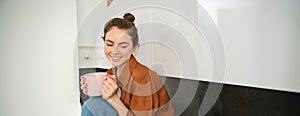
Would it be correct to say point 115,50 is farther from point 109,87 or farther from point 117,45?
point 109,87

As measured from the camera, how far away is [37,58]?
1579mm

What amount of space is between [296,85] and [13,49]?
1436mm

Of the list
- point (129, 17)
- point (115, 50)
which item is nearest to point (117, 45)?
point (115, 50)

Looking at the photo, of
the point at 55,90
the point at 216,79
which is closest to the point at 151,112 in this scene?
the point at 216,79

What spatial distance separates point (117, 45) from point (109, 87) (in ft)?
0.46

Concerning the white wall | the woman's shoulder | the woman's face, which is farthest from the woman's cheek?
the white wall

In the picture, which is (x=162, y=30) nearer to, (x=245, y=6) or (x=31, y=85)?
(x=245, y=6)

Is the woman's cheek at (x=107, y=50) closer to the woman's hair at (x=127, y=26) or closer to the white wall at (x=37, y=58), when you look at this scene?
the woman's hair at (x=127, y=26)

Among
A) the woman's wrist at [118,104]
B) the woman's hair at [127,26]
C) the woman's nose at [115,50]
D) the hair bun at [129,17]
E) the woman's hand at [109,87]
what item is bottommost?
the woman's wrist at [118,104]

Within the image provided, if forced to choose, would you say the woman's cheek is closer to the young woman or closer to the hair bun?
the young woman

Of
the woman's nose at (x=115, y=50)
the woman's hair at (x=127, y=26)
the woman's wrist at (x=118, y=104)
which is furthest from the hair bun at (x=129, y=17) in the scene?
the woman's wrist at (x=118, y=104)

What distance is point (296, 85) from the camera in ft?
2.74

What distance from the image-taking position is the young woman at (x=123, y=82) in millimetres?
805

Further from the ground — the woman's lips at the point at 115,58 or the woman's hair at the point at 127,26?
the woman's hair at the point at 127,26
